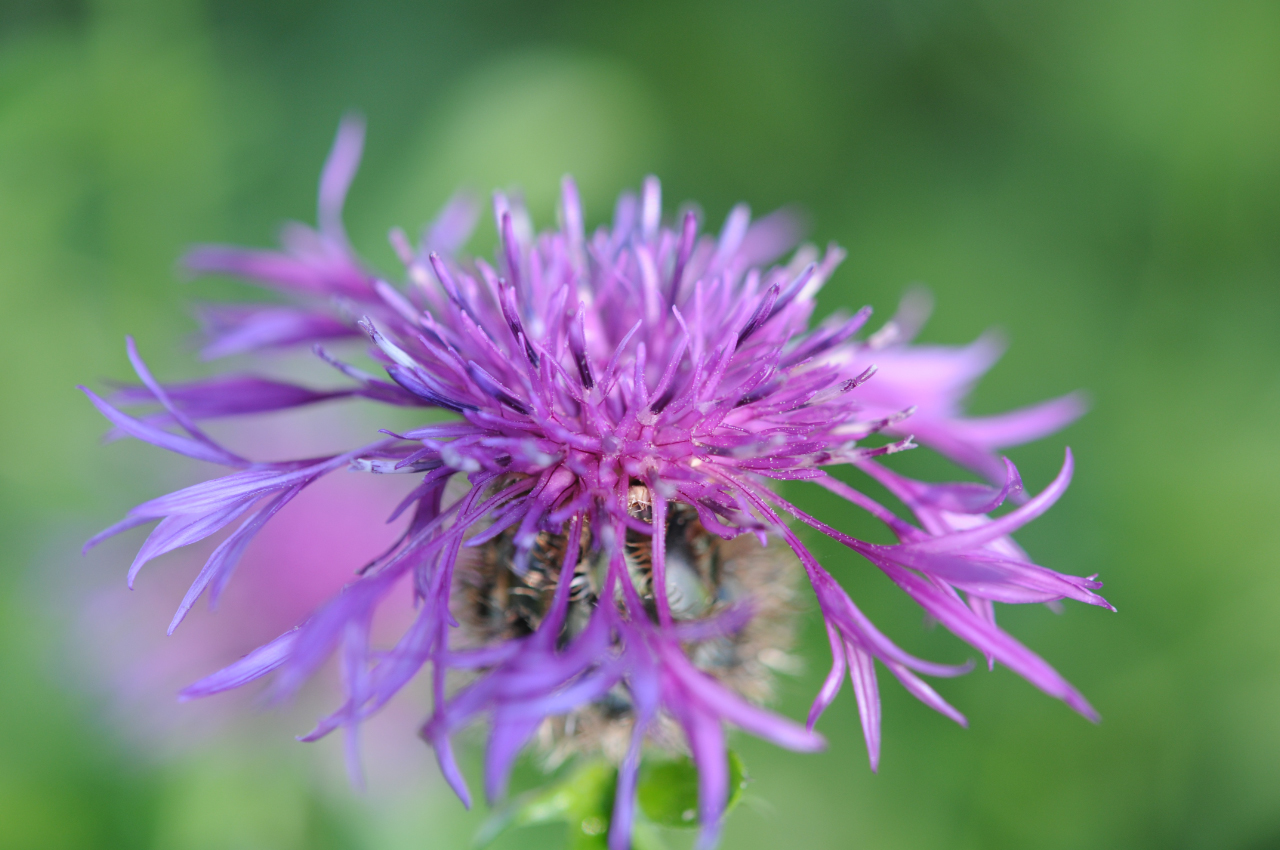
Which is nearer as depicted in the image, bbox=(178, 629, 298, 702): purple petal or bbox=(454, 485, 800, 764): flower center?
bbox=(178, 629, 298, 702): purple petal

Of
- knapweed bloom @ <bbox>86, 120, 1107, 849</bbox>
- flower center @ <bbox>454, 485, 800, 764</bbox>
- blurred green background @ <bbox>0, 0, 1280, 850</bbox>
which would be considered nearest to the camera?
knapweed bloom @ <bbox>86, 120, 1107, 849</bbox>

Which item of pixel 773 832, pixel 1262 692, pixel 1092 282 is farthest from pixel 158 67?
A: pixel 1262 692

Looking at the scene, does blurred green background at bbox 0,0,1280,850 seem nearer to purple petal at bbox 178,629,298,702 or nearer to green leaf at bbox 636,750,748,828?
green leaf at bbox 636,750,748,828

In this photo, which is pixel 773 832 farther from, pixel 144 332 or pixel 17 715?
pixel 144 332

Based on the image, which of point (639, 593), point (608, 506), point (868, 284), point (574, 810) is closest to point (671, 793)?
point (574, 810)

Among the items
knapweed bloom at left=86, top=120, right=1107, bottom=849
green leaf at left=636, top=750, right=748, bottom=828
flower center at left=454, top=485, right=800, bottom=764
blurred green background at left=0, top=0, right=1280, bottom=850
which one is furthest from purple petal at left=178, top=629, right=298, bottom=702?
blurred green background at left=0, top=0, right=1280, bottom=850

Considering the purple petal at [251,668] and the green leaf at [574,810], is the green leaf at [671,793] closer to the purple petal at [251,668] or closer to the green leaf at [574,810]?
the green leaf at [574,810]
